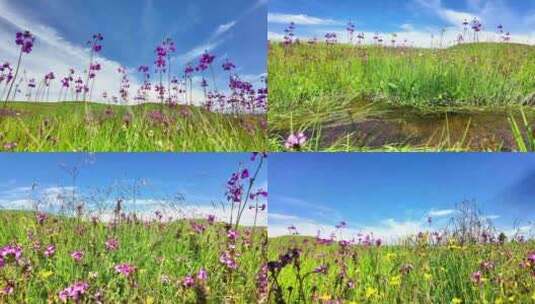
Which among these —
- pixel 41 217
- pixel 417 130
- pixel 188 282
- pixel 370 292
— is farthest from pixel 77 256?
pixel 417 130

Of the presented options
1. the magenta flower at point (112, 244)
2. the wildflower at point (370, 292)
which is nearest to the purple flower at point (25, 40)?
the magenta flower at point (112, 244)

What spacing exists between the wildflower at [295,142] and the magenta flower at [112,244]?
1.08m

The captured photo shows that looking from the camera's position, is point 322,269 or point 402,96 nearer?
point 322,269

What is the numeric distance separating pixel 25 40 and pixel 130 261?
144 cm

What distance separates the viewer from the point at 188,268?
14.3 feet

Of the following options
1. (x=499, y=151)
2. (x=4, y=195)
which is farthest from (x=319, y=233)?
(x=4, y=195)

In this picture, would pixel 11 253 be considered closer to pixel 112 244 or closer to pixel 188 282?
pixel 112 244

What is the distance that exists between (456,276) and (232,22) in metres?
1.94

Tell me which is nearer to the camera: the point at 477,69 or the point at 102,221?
the point at 102,221

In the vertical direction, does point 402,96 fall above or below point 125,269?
above

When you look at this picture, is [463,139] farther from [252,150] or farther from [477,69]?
[252,150]

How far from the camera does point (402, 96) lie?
4.73 m

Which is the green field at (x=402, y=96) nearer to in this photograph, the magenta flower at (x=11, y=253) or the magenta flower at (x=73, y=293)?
the magenta flower at (x=73, y=293)

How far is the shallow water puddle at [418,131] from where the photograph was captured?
179 inches
